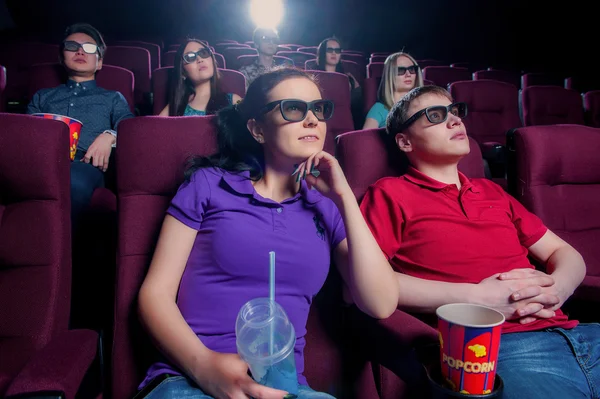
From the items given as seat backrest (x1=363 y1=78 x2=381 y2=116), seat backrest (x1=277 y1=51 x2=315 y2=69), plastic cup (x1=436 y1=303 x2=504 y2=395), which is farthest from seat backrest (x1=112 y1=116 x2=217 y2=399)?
seat backrest (x1=277 y1=51 x2=315 y2=69)

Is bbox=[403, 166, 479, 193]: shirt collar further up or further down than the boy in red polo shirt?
A: further up

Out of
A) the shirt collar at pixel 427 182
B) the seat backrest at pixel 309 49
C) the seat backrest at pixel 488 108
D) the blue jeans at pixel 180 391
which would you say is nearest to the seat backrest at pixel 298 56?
the seat backrest at pixel 309 49

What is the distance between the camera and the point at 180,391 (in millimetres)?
797

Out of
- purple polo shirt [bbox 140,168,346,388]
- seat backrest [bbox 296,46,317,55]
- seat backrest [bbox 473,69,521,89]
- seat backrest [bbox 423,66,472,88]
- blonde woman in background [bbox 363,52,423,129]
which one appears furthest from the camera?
seat backrest [bbox 296,46,317,55]

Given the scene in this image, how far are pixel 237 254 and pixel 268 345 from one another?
25cm

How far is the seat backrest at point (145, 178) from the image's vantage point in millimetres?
1021

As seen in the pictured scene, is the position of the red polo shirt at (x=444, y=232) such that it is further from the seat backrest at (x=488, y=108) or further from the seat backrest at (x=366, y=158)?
the seat backrest at (x=488, y=108)

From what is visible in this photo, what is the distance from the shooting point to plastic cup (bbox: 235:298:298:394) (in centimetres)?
68

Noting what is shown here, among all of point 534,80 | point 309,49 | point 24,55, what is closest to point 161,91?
point 24,55

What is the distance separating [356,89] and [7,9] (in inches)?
226

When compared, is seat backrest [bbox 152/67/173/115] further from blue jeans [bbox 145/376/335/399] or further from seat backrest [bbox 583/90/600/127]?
seat backrest [bbox 583/90/600/127]

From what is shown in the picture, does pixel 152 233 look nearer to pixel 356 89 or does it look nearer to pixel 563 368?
pixel 563 368

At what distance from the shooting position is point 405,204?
115 centimetres

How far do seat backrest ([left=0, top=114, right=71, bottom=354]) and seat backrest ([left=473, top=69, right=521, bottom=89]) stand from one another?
13.8 ft
